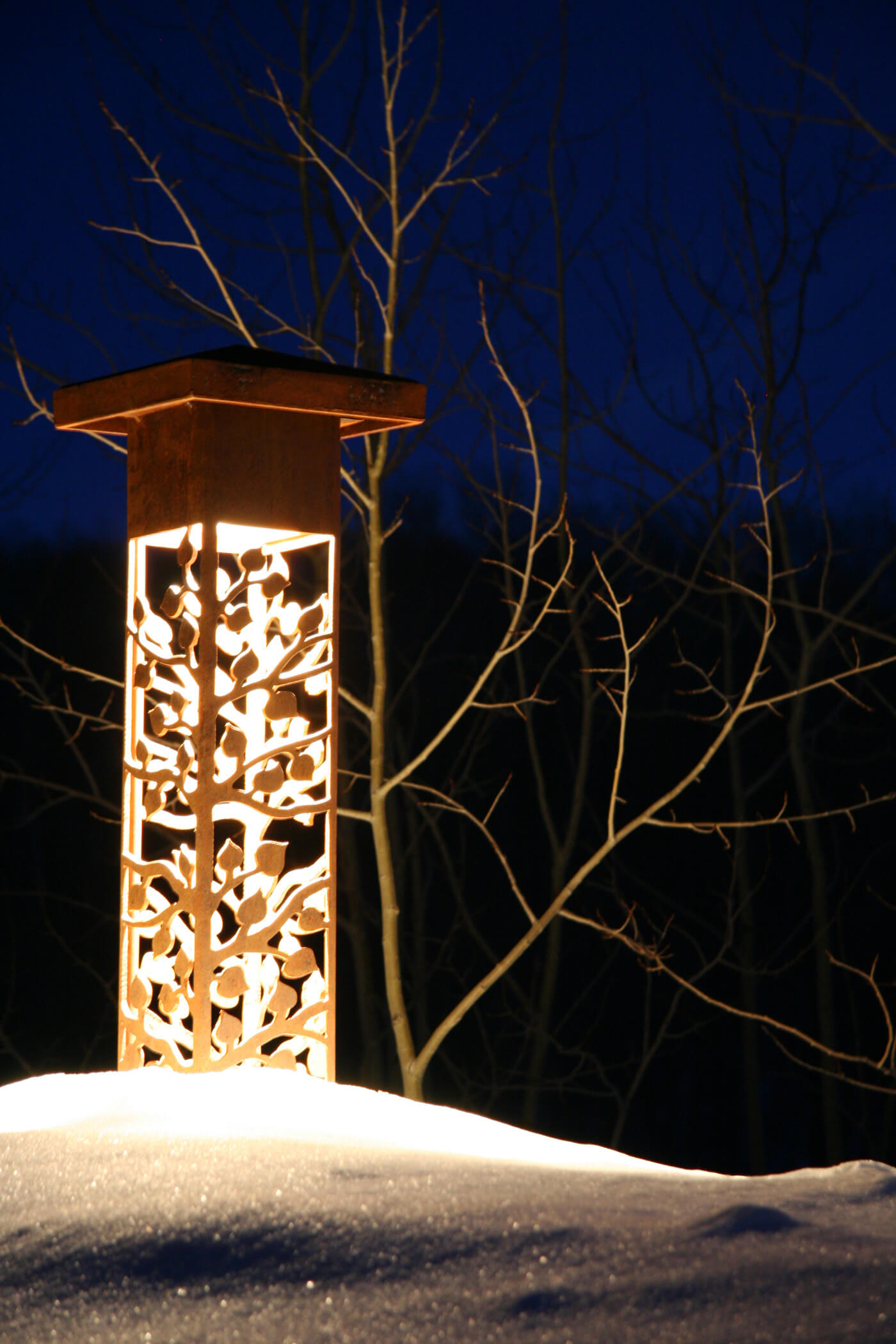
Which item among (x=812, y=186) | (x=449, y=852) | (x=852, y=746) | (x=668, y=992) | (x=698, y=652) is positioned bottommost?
(x=668, y=992)

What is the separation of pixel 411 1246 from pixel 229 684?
1347mm

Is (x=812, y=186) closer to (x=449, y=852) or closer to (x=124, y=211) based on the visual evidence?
(x=124, y=211)

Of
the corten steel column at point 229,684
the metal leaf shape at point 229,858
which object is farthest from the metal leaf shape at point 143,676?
the metal leaf shape at point 229,858

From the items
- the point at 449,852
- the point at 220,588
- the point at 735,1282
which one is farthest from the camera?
the point at 449,852

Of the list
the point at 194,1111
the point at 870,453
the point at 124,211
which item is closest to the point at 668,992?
the point at 870,453

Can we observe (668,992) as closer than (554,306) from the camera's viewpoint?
No

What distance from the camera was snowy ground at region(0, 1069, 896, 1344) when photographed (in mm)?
1128

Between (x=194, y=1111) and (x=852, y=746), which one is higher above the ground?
(x=852, y=746)

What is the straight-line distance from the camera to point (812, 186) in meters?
4.71

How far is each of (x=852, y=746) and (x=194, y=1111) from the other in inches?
223

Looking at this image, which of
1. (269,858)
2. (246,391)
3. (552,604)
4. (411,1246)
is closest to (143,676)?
(269,858)

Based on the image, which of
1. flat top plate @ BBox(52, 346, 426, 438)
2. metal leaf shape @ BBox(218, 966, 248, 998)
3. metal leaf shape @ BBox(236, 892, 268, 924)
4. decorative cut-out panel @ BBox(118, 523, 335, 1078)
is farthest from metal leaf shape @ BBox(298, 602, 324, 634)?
metal leaf shape @ BBox(218, 966, 248, 998)

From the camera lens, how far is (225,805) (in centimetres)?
242

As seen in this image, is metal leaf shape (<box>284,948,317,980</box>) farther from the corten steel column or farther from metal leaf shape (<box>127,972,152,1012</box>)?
metal leaf shape (<box>127,972,152,1012</box>)
